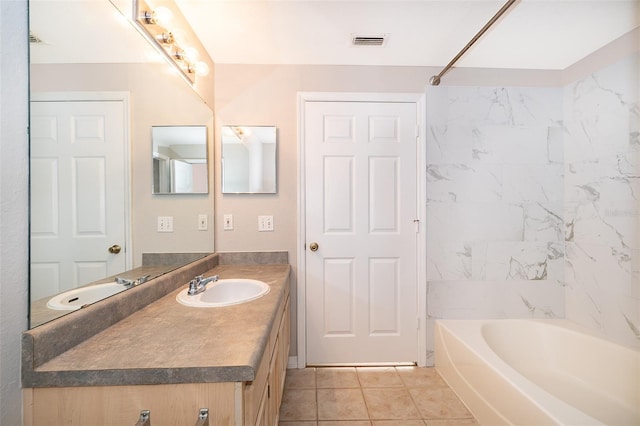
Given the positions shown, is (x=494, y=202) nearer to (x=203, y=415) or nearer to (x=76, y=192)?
(x=203, y=415)

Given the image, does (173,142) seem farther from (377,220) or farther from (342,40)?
(377,220)

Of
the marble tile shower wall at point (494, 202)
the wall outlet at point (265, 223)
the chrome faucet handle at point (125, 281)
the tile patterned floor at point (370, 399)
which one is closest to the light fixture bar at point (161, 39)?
the wall outlet at point (265, 223)

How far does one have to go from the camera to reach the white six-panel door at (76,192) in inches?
29.5

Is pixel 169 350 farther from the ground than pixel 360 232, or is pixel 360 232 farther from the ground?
pixel 360 232

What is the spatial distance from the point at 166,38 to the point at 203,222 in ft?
3.64

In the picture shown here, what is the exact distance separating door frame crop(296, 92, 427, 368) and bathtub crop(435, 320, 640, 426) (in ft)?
0.72

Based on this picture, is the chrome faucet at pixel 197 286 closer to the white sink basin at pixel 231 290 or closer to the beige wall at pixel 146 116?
the white sink basin at pixel 231 290

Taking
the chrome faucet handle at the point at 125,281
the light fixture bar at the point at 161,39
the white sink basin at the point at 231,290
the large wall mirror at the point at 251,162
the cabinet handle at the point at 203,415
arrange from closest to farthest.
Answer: the cabinet handle at the point at 203,415
the chrome faucet handle at the point at 125,281
the light fixture bar at the point at 161,39
the white sink basin at the point at 231,290
the large wall mirror at the point at 251,162

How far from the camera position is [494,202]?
2070 millimetres

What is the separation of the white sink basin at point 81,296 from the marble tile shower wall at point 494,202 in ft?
6.55

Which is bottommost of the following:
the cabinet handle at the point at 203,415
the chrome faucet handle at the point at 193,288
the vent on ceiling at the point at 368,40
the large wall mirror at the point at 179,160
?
the cabinet handle at the point at 203,415

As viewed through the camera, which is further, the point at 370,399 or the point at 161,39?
the point at 370,399

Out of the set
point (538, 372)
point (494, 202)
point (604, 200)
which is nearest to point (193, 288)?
point (494, 202)

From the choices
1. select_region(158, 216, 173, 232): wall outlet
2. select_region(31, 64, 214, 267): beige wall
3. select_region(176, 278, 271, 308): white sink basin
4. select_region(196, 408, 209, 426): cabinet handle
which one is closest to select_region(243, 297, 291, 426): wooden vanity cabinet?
select_region(196, 408, 209, 426): cabinet handle
